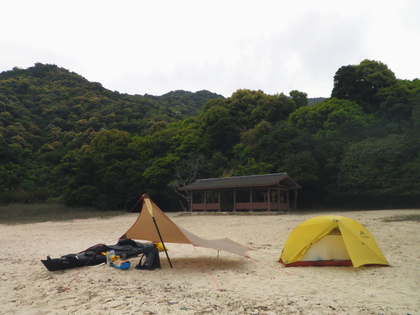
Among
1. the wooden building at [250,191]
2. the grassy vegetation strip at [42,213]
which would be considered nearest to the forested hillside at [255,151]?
the grassy vegetation strip at [42,213]

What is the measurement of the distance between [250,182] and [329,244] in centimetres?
1768

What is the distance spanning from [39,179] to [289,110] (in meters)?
31.9

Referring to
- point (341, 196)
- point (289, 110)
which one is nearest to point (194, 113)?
point (289, 110)

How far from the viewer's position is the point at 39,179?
129 feet

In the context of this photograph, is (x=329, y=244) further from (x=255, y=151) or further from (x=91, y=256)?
(x=255, y=151)

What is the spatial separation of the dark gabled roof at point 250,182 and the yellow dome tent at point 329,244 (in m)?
15.7

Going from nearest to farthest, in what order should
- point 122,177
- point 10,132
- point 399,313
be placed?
point 399,313 < point 122,177 < point 10,132

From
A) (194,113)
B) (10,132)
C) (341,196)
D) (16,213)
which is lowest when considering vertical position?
(16,213)

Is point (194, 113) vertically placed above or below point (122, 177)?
above

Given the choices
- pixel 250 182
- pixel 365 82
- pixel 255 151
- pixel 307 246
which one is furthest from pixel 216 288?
pixel 365 82

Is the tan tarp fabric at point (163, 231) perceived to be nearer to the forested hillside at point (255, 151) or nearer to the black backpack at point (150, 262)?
the black backpack at point (150, 262)

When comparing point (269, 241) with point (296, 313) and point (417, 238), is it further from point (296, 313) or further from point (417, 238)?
point (296, 313)

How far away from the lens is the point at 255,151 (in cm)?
3434

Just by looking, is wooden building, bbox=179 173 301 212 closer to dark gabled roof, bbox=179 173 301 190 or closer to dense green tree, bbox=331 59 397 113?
dark gabled roof, bbox=179 173 301 190
